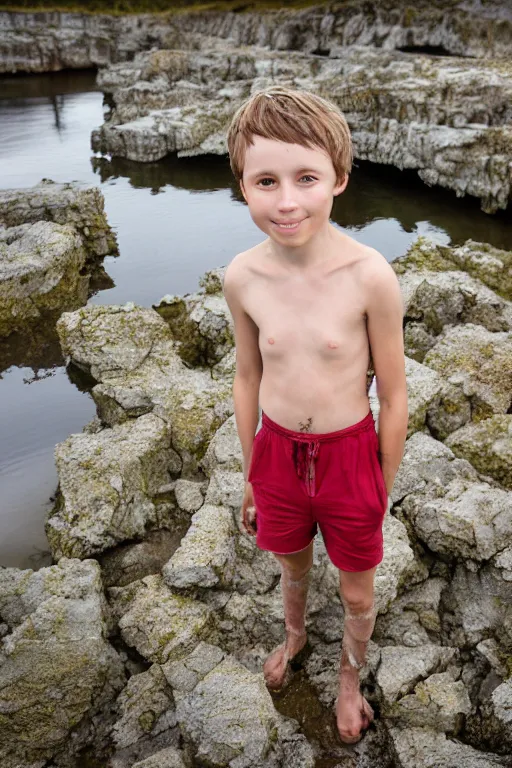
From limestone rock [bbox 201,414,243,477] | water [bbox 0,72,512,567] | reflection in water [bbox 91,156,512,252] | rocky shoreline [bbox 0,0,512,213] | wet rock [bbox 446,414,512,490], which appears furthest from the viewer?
rocky shoreline [bbox 0,0,512,213]

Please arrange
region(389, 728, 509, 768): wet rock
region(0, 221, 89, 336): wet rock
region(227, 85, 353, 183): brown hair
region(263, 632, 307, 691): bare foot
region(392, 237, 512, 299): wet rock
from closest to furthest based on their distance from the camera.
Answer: region(227, 85, 353, 183): brown hair < region(389, 728, 509, 768): wet rock < region(263, 632, 307, 691): bare foot < region(392, 237, 512, 299): wet rock < region(0, 221, 89, 336): wet rock

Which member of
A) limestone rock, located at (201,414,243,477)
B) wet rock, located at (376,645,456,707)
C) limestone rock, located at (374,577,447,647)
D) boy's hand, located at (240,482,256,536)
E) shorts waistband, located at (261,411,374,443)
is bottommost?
limestone rock, located at (374,577,447,647)

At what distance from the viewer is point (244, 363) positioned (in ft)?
8.17

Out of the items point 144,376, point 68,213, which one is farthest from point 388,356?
point 68,213

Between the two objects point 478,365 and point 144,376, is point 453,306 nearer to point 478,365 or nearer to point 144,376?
point 478,365

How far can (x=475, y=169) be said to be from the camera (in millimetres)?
8805

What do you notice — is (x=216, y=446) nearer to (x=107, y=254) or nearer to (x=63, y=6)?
(x=107, y=254)

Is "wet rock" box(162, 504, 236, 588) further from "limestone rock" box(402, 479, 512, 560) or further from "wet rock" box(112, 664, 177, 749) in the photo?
"limestone rock" box(402, 479, 512, 560)

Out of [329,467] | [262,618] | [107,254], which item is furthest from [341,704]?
[107,254]

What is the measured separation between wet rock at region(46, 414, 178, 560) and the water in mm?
333

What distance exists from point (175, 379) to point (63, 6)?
78.4 ft

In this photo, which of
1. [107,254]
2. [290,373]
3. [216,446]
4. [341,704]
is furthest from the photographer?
[107,254]

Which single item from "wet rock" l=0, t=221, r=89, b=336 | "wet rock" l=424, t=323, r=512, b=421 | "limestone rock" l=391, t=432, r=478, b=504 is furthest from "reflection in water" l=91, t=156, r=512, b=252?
"limestone rock" l=391, t=432, r=478, b=504

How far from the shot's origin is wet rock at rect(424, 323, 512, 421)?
12.9 ft
